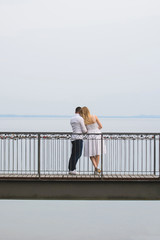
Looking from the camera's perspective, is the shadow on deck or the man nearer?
the shadow on deck

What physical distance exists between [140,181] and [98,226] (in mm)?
27671

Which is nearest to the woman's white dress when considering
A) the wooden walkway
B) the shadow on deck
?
the wooden walkway

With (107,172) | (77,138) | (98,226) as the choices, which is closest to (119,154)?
(107,172)

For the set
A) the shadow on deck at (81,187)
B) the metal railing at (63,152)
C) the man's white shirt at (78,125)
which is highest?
the man's white shirt at (78,125)

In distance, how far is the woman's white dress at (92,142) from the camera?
34.9 ft

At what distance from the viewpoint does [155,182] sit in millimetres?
10320

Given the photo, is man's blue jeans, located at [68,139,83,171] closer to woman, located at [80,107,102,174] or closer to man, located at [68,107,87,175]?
man, located at [68,107,87,175]

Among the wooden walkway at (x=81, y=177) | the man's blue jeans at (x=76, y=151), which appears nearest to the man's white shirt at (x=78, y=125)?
the man's blue jeans at (x=76, y=151)

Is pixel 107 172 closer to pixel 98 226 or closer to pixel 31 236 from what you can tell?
pixel 31 236

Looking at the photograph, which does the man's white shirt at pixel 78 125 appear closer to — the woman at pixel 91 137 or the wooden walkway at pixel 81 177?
the woman at pixel 91 137

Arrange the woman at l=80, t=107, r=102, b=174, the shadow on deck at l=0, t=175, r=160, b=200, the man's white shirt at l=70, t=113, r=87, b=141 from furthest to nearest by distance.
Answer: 1. the woman at l=80, t=107, r=102, b=174
2. the man's white shirt at l=70, t=113, r=87, b=141
3. the shadow on deck at l=0, t=175, r=160, b=200

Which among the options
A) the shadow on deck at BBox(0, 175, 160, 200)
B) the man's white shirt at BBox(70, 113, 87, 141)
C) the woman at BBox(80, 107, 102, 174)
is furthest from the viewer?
the woman at BBox(80, 107, 102, 174)

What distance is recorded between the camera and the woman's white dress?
1062 cm

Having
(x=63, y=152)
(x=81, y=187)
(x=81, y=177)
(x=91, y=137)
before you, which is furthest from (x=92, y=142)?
(x=81, y=187)
